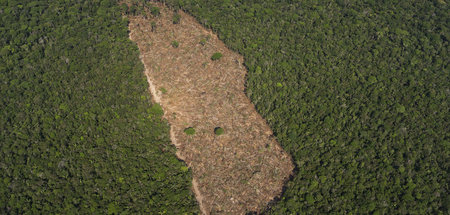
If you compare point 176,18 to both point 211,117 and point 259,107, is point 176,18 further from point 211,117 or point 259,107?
point 259,107

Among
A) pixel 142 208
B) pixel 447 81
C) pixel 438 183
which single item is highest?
pixel 447 81

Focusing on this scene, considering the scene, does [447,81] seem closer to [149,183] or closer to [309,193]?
[309,193]

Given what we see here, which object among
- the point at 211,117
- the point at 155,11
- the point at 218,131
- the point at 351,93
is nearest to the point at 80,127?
the point at 211,117

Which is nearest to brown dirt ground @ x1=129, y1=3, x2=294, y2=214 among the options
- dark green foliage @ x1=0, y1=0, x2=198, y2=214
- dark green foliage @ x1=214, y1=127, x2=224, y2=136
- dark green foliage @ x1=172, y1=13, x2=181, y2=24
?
dark green foliage @ x1=214, y1=127, x2=224, y2=136

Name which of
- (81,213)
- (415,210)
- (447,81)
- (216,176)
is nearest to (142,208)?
(81,213)

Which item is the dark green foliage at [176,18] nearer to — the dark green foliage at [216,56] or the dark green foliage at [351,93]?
the dark green foliage at [351,93]

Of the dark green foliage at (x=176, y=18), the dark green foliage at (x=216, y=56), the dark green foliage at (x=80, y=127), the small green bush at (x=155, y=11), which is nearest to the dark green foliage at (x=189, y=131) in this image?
the dark green foliage at (x=80, y=127)
